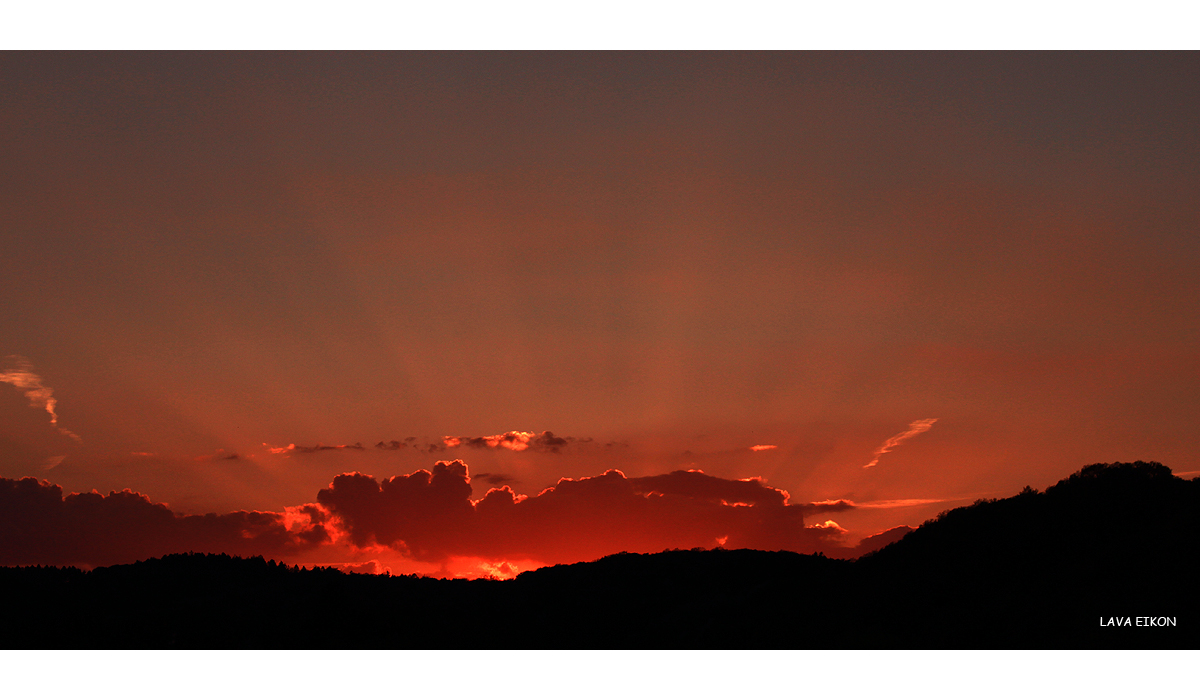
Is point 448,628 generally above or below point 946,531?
below

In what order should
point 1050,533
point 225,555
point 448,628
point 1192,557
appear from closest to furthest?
point 1192,557
point 1050,533
point 448,628
point 225,555

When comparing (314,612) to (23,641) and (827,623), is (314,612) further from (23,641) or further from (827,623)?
(827,623)

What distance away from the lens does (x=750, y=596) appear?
64.6m

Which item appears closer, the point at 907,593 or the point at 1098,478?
the point at 907,593

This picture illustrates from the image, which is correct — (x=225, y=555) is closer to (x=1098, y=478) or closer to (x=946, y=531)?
(x=946, y=531)

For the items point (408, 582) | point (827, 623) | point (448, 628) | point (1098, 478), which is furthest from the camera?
point (408, 582)

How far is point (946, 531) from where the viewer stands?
64.1 metres

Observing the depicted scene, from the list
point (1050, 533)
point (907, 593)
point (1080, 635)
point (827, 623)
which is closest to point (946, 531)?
point (1050, 533)

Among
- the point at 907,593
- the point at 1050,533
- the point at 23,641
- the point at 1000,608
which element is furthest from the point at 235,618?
the point at 1050,533

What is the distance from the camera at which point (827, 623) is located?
177 feet

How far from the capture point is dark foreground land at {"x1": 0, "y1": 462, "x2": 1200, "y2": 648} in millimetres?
45719

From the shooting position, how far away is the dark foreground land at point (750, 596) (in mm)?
45719

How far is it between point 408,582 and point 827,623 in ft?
130

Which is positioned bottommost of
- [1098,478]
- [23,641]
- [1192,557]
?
[23,641]
